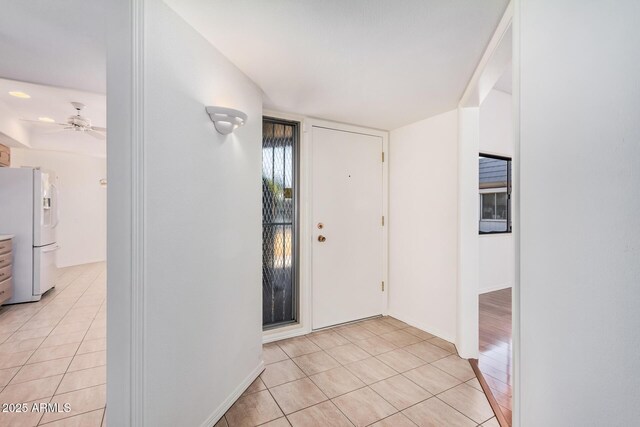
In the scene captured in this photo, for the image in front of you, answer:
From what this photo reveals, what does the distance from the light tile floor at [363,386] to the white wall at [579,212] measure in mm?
793

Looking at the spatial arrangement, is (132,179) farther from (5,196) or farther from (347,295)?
(5,196)

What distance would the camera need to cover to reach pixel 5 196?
3.85 m

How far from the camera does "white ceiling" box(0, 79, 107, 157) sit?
298cm

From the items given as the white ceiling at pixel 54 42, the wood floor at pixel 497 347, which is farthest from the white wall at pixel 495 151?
the white ceiling at pixel 54 42

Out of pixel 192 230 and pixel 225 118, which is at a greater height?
pixel 225 118

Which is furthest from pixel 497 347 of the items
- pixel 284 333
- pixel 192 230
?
pixel 192 230

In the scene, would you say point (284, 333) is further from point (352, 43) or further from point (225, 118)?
point (352, 43)

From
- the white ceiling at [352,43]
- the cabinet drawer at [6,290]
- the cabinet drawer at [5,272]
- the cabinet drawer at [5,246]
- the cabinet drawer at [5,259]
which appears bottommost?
the cabinet drawer at [6,290]

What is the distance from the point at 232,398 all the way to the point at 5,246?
3.95 meters

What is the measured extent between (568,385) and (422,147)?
2485 mm

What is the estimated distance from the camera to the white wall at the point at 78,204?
6027mm

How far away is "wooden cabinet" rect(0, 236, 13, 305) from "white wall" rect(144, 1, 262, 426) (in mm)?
3698

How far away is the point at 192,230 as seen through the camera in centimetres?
156

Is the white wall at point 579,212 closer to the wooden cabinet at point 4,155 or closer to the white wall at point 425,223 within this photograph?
the white wall at point 425,223
